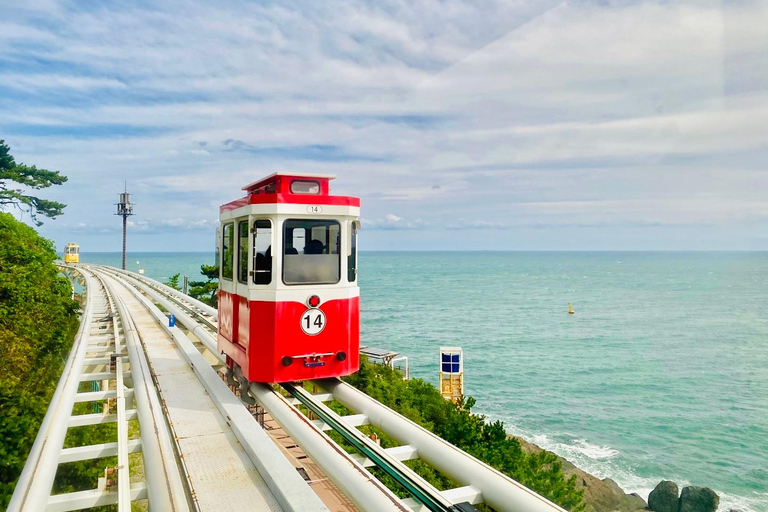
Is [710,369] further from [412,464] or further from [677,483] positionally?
[412,464]

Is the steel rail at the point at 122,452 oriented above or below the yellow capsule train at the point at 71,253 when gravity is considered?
below

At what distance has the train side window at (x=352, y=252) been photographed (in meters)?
7.88

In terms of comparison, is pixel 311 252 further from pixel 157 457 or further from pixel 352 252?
pixel 157 457

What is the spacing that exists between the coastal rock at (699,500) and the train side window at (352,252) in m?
23.3

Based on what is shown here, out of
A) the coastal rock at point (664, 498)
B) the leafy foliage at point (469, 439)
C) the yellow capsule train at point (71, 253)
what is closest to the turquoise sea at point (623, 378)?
the coastal rock at point (664, 498)

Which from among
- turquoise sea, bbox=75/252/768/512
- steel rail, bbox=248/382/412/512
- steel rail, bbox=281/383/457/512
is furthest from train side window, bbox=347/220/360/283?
turquoise sea, bbox=75/252/768/512

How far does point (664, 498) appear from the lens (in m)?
23.7

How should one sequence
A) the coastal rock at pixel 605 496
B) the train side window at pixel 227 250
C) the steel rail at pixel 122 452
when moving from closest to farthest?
the steel rail at pixel 122 452 → the train side window at pixel 227 250 → the coastal rock at pixel 605 496

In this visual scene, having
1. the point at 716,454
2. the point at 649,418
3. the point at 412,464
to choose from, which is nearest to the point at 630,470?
the point at 716,454

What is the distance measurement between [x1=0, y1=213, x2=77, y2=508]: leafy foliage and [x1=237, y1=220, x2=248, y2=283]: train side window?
429cm

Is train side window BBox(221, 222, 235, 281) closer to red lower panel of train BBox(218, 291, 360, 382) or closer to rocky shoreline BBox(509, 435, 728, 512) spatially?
red lower panel of train BBox(218, 291, 360, 382)

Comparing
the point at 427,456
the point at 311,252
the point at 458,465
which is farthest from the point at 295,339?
the point at 458,465

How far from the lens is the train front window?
7.50m

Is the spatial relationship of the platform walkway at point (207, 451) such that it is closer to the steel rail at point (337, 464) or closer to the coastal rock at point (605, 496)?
the steel rail at point (337, 464)
